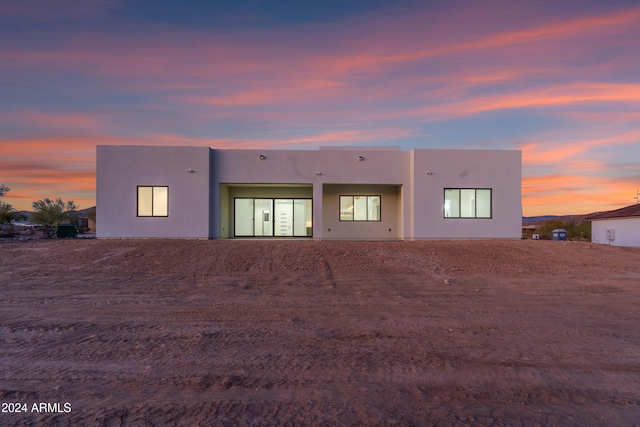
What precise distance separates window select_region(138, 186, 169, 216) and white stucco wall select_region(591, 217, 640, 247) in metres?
30.7

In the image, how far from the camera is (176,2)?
15.2 meters

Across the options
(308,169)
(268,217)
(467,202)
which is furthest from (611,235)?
(268,217)

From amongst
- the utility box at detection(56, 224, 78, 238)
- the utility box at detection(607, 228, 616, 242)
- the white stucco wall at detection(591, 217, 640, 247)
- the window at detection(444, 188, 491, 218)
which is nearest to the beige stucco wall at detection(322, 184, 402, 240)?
the window at detection(444, 188, 491, 218)

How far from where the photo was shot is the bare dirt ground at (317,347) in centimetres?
387

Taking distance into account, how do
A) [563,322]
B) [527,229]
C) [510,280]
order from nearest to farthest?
[563,322] → [510,280] → [527,229]

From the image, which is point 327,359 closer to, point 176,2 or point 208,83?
point 176,2

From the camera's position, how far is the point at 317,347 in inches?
224

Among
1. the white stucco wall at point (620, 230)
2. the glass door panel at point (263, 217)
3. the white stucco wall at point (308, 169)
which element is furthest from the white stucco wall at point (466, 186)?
the white stucco wall at point (620, 230)

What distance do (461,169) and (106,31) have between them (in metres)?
16.8

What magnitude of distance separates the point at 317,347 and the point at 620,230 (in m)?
33.6

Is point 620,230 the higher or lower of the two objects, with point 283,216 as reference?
lower

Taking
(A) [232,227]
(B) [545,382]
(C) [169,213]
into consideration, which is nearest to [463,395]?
(B) [545,382]

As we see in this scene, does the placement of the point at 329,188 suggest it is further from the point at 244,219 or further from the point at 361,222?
the point at 244,219

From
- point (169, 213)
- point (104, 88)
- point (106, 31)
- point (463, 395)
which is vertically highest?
point (106, 31)
